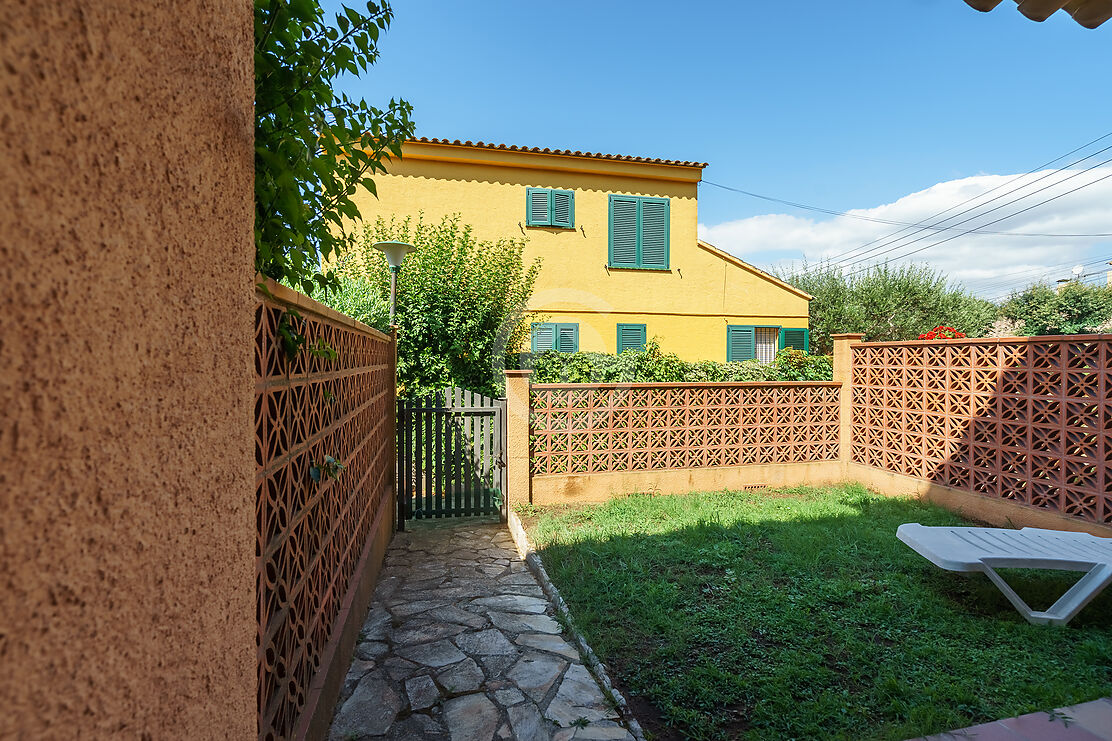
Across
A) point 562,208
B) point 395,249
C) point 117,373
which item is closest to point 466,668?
point 117,373

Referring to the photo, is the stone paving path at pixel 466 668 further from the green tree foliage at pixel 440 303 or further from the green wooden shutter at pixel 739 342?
the green wooden shutter at pixel 739 342

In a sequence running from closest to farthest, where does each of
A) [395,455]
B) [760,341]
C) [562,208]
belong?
1. [395,455]
2. [562,208]
3. [760,341]

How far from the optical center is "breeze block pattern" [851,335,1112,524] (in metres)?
5.60

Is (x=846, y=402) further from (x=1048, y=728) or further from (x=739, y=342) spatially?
(x=1048, y=728)

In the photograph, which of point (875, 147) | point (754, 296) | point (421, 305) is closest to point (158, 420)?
point (421, 305)

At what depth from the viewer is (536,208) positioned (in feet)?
39.4

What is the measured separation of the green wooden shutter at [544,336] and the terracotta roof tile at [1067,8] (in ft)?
29.7

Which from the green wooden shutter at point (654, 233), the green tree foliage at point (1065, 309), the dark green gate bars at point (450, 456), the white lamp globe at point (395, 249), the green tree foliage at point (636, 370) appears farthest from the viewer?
the green tree foliage at point (1065, 309)

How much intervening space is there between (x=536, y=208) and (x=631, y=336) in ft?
11.5

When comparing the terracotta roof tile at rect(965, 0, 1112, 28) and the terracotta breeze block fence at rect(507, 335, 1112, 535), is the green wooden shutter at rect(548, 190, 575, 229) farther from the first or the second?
the terracotta roof tile at rect(965, 0, 1112, 28)

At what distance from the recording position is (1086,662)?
3.35m

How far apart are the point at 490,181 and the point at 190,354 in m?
11.7

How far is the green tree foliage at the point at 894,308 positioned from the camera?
19969mm

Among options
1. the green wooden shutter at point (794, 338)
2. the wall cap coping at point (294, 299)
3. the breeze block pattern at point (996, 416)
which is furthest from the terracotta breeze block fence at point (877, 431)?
the green wooden shutter at point (794, 338)
